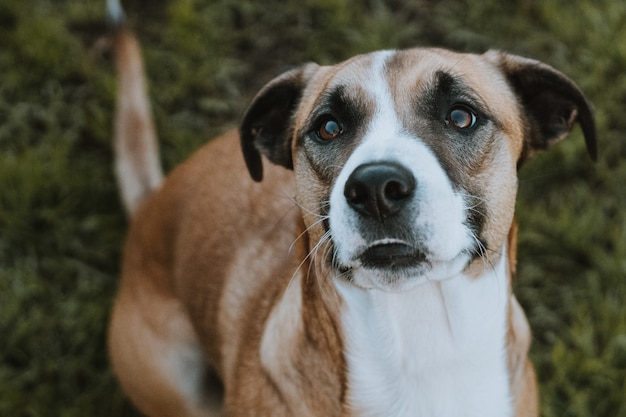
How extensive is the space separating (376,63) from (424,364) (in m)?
1.06

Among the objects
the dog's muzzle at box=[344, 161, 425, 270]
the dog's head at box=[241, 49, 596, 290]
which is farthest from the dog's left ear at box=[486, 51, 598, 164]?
the dog's muzzle at box=[344, 161, 425, 270]

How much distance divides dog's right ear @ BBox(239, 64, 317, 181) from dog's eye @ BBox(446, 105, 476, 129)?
683 mm

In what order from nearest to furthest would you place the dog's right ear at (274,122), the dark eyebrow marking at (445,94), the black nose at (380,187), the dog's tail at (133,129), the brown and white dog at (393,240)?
the black nose at (380,187), the brown and white dog at (393,240), the dark eyebrow marking at (445,94), the dog's right ear at (274,122), the dog's tail at (133,129)

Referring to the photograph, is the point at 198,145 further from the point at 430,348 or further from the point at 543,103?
the point at 430,348

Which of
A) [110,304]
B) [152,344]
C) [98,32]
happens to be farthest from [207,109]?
[152,344]

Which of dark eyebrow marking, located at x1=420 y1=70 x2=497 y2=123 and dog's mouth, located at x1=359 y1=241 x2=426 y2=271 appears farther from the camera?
dark eyebrow marking, located at x1=420 y1=70 x2=497 y2=123

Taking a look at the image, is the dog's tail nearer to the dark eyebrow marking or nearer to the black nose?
the dark eyebrow marking

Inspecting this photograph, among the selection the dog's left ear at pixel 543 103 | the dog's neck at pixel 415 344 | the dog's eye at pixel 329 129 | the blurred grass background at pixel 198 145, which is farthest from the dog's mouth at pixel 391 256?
the blurred grass background at pixel 198 145

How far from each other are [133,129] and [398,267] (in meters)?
2.37

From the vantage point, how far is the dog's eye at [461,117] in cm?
271

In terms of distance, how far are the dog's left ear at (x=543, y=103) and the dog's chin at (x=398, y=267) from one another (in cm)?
66

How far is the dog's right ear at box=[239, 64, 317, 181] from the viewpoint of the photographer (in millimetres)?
3117

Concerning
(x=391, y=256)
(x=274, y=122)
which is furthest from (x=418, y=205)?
(x=274, y=122)

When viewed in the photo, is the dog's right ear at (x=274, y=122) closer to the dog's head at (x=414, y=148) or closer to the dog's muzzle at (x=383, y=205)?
the dog's head at (x=414, y=148)
